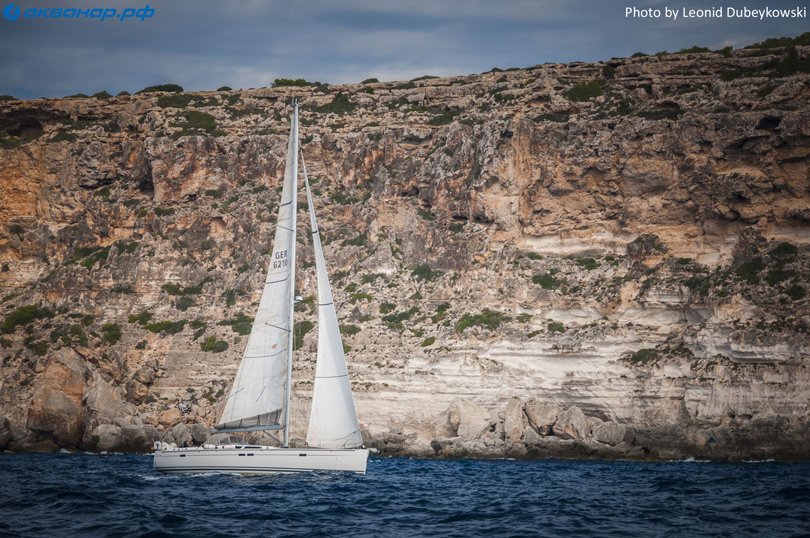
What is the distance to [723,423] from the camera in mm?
42312

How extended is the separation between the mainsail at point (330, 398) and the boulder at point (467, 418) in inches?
791

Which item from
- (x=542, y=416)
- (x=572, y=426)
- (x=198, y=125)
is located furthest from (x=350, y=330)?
(x=198, y=125)

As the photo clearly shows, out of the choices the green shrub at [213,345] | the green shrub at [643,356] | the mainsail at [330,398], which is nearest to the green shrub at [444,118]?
the green shrub at [213,345]

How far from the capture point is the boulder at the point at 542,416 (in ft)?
151

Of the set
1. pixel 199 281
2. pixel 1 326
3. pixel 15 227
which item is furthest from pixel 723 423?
pixel 15 227

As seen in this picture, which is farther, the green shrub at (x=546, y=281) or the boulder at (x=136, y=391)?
the green shrub at (x=546, y=281)

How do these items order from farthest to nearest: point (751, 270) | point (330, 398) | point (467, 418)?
point (751, 270), point (467, 418), point (330, 398)

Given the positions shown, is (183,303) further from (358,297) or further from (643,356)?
(643,356)

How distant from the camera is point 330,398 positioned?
2758cm

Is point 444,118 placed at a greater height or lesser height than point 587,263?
greater

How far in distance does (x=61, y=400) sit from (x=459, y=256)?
97.6 ft

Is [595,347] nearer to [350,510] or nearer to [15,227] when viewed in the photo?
[350,510]

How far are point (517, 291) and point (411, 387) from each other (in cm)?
1071

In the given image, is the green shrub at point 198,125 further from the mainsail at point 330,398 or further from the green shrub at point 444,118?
the mainsail at point 330,398
